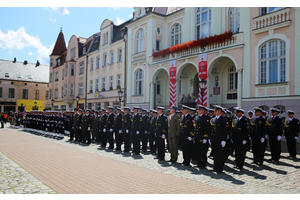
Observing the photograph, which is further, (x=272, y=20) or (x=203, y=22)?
(x=203, y=22)

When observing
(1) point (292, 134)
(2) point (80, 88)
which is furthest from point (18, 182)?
(2) point (80, 88)

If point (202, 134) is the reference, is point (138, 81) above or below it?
above

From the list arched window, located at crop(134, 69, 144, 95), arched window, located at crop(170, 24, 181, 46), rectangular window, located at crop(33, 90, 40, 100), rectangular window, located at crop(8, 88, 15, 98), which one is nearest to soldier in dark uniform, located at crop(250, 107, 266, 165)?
arched window, located at crop(170, 24, 181, 46)

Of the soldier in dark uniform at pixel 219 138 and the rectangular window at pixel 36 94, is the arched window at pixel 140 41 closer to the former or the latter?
the soldier in dark uniform at pixel 219 138

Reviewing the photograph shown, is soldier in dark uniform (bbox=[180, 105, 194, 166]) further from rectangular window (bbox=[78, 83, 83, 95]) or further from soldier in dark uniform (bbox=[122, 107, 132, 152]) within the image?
rectangular window (bbox=[78, 83, 83, 95])

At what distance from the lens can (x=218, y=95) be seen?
70.9 ft

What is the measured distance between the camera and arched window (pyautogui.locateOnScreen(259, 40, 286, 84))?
53.7ft

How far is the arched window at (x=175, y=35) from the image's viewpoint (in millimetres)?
24623

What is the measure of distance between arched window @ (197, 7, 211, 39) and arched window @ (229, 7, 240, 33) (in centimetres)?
192

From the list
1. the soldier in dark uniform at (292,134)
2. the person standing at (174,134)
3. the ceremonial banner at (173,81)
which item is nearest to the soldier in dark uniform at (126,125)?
the person standing at (174,134)

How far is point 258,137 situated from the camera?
957 cm

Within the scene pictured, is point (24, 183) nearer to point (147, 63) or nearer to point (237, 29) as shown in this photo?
point (237, 29)

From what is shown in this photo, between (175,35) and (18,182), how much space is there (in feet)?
68.7

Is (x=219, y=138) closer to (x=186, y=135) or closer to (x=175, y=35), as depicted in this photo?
(x=186, y=135)
